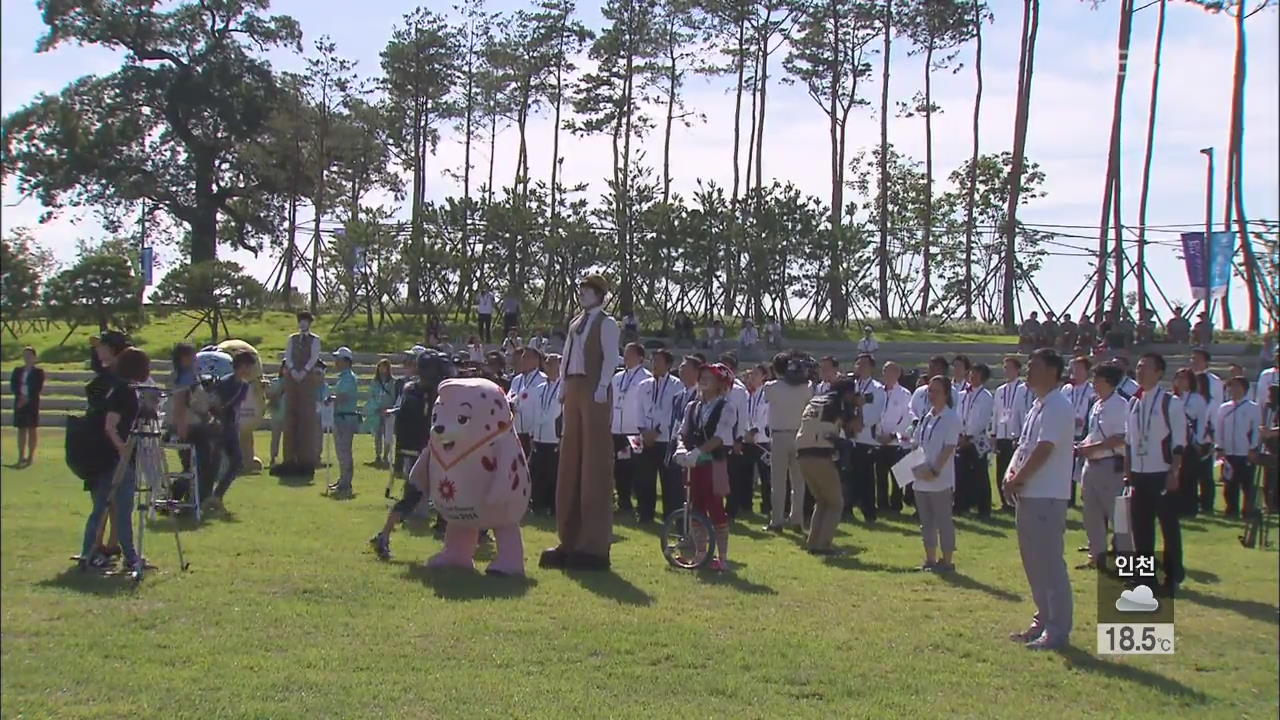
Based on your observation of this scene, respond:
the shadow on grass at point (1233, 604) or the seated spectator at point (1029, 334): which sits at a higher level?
the seated spectator at point (1029, 334)

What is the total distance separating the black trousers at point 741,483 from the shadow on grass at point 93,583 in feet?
27.2

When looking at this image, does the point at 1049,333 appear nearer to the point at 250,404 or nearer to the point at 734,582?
the point at 250,404

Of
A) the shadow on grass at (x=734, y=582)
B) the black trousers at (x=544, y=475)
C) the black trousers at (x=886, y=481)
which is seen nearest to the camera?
the shadow on grass at (x=734, y=582)

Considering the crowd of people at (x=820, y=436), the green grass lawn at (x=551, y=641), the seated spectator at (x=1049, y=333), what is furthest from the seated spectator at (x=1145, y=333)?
the green grass lawn at (x=551, y=641)

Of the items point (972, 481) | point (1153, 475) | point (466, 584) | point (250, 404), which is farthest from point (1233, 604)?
point (250, 404)

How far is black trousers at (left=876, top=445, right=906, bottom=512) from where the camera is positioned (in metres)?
15.9

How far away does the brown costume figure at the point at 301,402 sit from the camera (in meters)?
17.4

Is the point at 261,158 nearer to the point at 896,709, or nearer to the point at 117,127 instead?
the point at 117,127

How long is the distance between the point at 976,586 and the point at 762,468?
650 cm

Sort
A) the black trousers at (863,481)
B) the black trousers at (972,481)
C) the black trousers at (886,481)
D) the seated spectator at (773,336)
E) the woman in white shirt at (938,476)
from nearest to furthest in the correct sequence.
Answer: the woman in white shirt at (938,476), the black trousers at (863,481), the black trousers at (972,481), the black trousers at (886,481), the seated spectator at (773,336)

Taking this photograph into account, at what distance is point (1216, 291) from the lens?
977cm

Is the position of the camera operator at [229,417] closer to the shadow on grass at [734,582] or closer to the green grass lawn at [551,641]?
the green grass lawn at [551,641]

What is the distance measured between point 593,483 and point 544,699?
12.6 feet

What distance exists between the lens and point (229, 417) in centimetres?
1352
